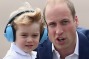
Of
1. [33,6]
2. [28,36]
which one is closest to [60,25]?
[28,36]

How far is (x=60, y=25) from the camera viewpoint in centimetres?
158

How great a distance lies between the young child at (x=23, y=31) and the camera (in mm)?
1714

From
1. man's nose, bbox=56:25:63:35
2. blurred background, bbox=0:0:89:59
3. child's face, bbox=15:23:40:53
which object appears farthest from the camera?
blurred background, bbox=0:0:89:59

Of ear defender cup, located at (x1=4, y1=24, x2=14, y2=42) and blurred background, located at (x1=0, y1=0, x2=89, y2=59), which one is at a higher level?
blurred background, located at (x1=0, y1=0, x2=89, y2=59)

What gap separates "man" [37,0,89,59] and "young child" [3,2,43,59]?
0.10m

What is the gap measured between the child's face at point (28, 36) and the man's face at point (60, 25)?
138 mm

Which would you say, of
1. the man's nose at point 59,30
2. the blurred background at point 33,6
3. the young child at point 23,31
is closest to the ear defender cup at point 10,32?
the young child at point 23,31

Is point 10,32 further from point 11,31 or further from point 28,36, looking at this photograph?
point 28,36

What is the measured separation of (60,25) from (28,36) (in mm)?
259

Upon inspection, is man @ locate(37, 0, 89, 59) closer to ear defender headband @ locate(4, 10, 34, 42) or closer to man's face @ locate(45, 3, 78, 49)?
man's face @ locate(45, 3, 78, 49)

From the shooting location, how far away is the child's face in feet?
5.62

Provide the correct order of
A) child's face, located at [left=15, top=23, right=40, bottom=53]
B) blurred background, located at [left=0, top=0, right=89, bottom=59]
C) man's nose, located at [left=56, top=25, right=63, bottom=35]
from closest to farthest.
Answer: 1. man's nose, located at [left=56, top=25, right=63, bottom=35]
2. child's face, located at [left=15, top=23, right=40, bottom=53]
3. blurred background, located at [left=0, top=0, right=89, bottom=59]

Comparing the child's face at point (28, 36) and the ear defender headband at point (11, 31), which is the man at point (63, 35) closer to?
the child's face at point (28, 36)

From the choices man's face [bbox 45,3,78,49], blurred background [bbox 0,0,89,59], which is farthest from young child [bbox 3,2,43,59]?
blurred background [bbox 0,0,89,59]
